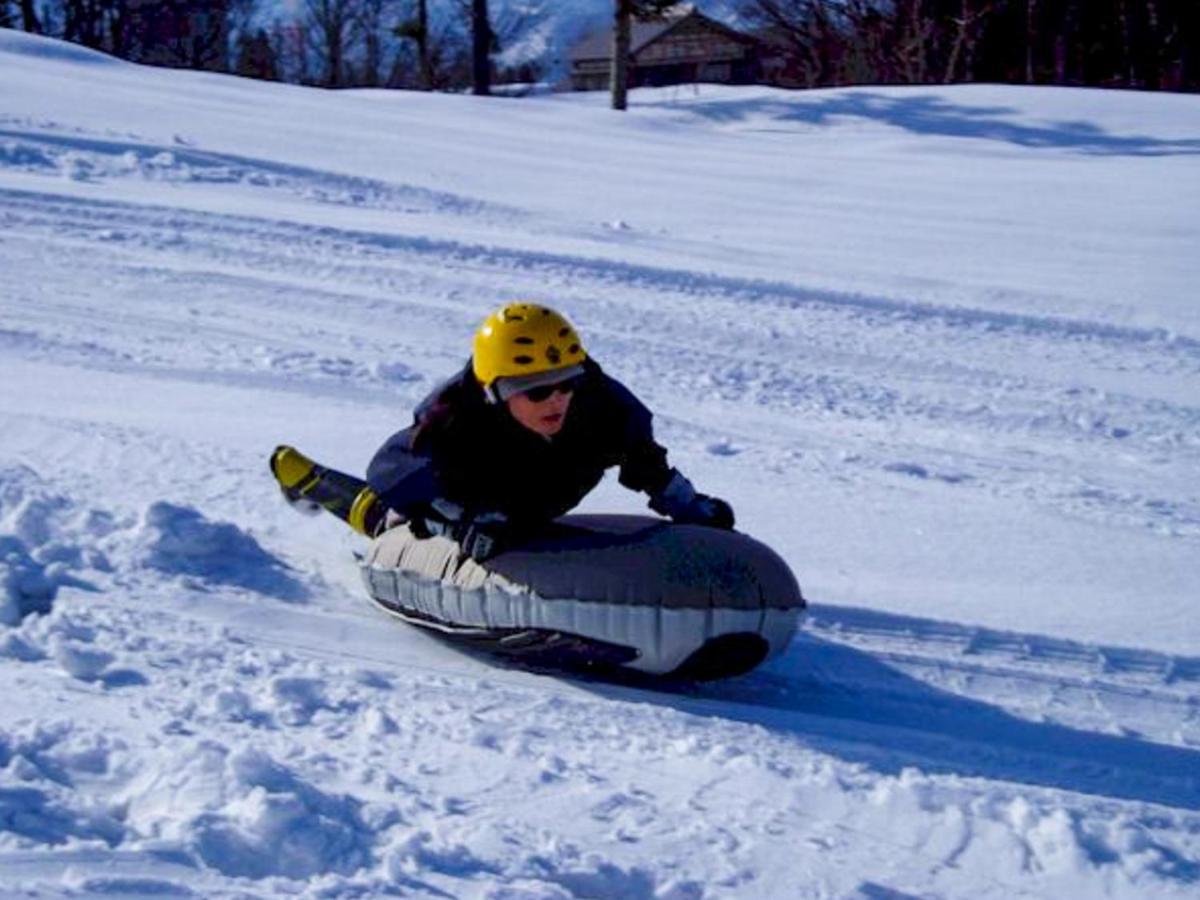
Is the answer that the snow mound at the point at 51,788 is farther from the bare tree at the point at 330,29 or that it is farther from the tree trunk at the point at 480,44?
the bare tree at the point at 330,29

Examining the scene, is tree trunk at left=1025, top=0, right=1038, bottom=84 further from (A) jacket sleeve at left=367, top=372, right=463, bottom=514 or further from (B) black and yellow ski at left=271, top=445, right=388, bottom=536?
(A) jacket sleeve at left=367, top=372, right=463, bottom=514

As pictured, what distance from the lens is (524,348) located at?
4.20m

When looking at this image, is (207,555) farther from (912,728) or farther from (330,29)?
(330,29)

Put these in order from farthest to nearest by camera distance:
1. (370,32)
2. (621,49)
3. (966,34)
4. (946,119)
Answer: (370,32)
(966,34)
(621,49)
(946,119)

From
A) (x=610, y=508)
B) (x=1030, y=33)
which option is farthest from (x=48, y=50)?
(x=1030, y=33)

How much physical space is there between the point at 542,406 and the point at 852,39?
2812 centimetres

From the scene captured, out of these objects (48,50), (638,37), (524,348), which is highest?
(638,37)

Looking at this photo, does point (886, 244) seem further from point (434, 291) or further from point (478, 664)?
point (478, 664)

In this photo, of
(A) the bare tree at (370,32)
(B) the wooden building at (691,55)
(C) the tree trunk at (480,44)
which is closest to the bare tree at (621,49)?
(C) the tree trunk at (480,44)

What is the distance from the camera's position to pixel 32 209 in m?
9.59

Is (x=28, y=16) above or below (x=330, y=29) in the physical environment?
below

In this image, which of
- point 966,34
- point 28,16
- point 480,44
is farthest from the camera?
point 28,16

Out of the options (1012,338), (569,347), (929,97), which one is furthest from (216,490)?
(929,97)

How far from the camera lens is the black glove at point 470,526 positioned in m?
4.29
